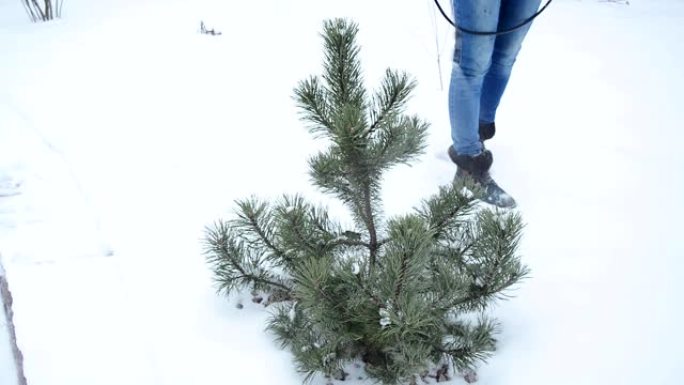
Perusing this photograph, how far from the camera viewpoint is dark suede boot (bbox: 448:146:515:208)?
1.79 m

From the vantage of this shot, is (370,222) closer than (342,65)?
No

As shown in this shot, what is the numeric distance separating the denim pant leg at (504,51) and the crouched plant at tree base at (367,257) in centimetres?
86

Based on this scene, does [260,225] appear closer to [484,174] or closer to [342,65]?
[342,65]

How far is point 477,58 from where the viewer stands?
166 centimetres

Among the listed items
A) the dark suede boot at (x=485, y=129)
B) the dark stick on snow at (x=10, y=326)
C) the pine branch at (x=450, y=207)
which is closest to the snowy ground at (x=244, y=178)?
the dark stick on snow at (x=10, y=326)

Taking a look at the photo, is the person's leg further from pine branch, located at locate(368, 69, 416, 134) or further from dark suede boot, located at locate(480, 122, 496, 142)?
pine branch, located at locate(368, 69, 416, 134)

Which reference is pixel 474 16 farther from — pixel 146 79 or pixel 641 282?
pixel 146 79

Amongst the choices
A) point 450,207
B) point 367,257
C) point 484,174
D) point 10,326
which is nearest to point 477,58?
point 484,174

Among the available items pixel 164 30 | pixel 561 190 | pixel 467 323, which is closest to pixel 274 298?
pixel 467 323

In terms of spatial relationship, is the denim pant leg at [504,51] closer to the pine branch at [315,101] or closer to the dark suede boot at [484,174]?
the dark suede boot at [484,174]

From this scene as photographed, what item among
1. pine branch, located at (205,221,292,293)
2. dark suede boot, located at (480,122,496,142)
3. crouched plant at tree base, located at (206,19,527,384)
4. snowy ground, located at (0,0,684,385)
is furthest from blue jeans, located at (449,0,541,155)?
pine branch, located at (205,221,292,293)

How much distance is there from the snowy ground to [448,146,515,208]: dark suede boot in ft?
0.33

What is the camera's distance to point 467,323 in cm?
119

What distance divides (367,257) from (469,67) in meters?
0.90
